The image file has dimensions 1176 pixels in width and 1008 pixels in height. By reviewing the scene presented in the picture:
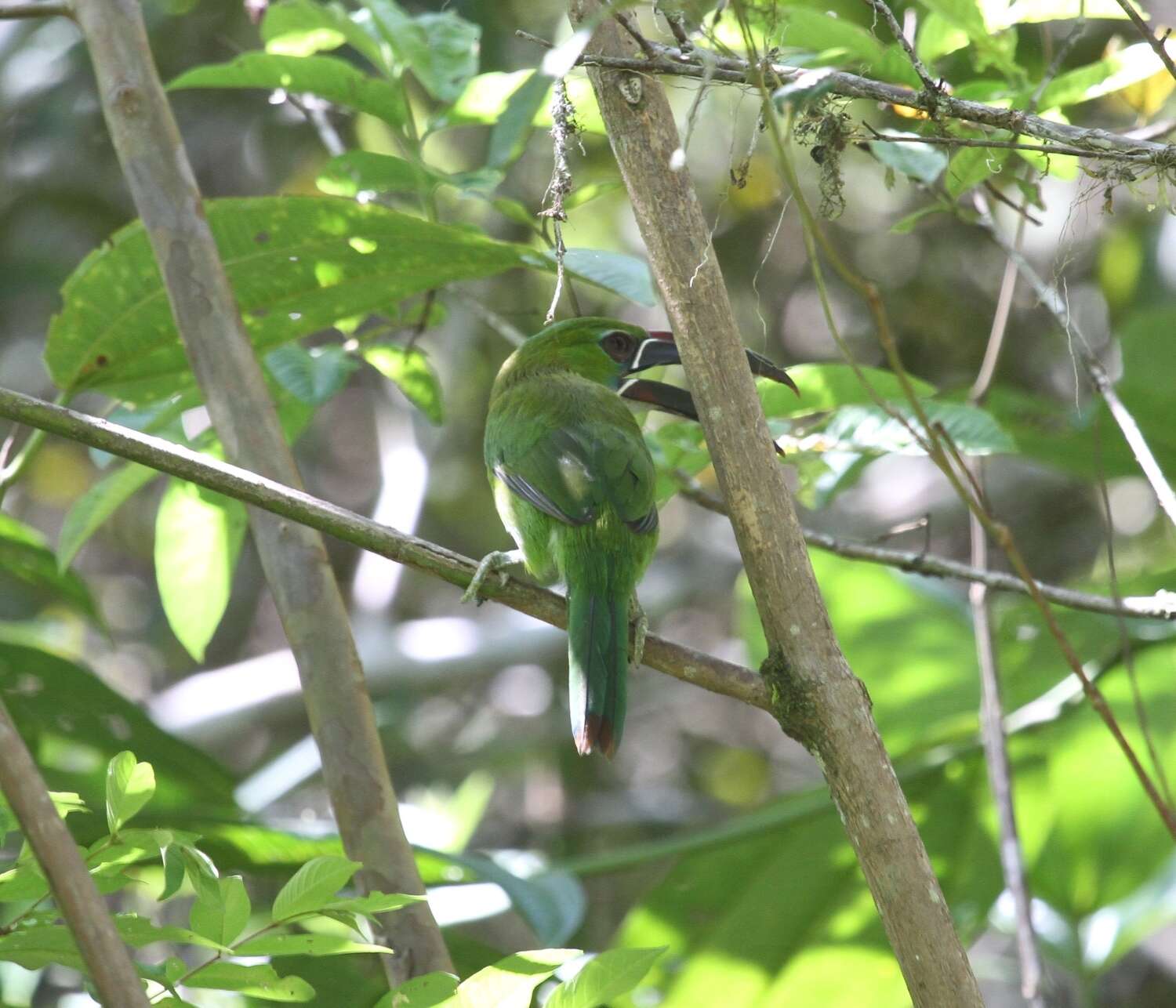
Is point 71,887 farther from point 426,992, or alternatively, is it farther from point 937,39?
point 937,39

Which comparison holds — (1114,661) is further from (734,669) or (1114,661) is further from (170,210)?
(170,210)

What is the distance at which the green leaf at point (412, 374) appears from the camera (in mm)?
2869

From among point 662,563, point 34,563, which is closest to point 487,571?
point 34,563

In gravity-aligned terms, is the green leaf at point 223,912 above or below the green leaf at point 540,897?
below

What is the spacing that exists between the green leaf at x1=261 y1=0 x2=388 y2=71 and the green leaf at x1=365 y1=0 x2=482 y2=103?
0.05m

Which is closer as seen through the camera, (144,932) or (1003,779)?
(144,932)

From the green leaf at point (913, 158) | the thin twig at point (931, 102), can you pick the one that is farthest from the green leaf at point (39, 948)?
the green leaf at point (913, 158)

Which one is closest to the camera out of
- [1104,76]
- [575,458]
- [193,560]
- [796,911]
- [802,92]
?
[802,92]

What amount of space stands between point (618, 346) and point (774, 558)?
165cm

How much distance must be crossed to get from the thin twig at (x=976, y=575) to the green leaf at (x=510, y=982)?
0.70 metres

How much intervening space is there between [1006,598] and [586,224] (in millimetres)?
2621

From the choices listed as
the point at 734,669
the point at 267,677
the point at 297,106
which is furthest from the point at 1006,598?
the point at 734,669

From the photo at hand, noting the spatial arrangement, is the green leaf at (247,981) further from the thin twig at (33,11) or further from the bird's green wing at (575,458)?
the thin twig at (33,11)

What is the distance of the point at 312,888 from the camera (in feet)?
5.02
